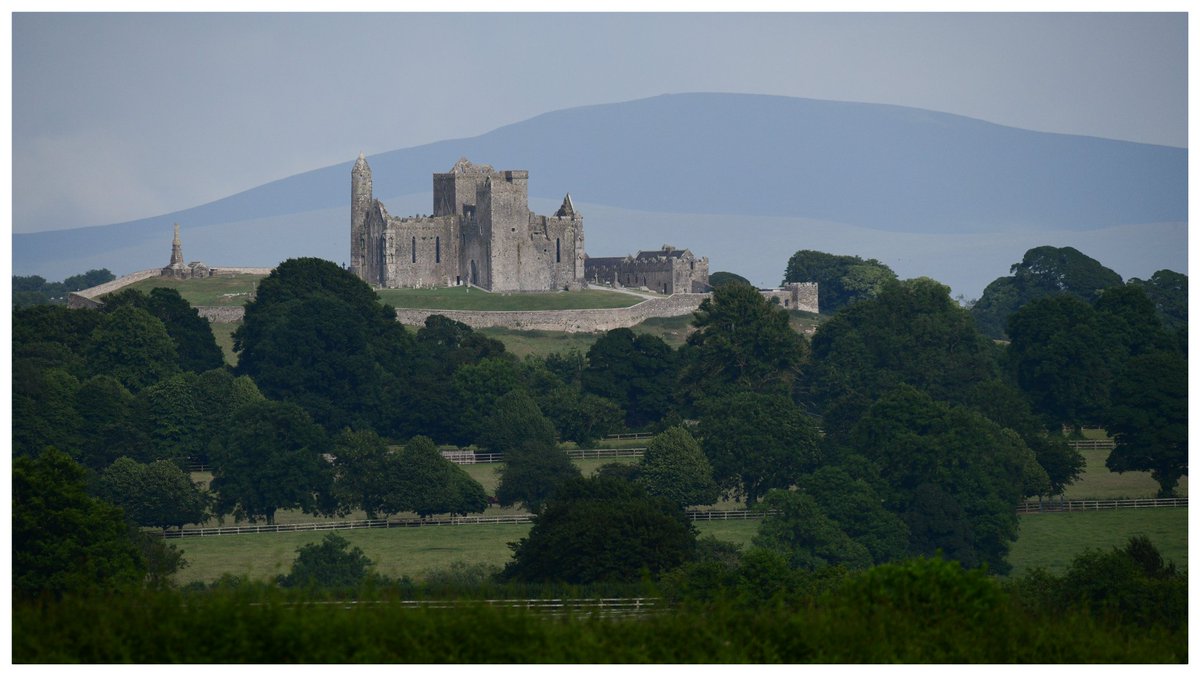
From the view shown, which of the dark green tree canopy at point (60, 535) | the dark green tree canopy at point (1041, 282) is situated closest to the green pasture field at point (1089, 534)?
the dark green tree canopy at point (60, 535)

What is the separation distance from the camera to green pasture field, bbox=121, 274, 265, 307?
101 metres

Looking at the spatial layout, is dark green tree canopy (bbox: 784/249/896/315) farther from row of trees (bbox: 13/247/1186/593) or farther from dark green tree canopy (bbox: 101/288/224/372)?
dark green tree canopy (bbox: 101/288/224/372)

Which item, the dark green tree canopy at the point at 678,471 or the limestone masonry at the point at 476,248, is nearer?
the dark green tree canopy at the point at 678,471

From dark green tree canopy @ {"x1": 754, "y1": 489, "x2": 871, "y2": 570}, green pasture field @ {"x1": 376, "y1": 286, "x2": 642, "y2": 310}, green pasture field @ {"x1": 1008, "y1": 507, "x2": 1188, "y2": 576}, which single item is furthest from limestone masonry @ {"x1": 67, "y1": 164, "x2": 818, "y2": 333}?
dark green tree canopy @ {"x1": 754, "y1": 489, "x2": 871, "y2": 570}

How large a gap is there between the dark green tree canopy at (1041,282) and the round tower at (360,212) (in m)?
37.8

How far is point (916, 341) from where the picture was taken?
90.1m

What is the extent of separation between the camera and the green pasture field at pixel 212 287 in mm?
100688

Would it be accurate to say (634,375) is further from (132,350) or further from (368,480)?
(132,350)

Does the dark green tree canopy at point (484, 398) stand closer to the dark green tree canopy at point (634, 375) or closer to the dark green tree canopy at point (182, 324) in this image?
the dark green tree canopy at point (634, 375)

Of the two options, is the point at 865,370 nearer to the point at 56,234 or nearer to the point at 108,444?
the point at 108,444

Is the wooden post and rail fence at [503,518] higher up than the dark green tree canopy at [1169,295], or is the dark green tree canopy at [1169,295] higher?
the dark green tree canopy at [1169,295]

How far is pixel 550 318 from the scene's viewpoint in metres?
101

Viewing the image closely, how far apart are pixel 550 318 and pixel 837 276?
124 ft

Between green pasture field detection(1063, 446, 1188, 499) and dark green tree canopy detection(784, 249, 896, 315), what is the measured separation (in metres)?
55.3
